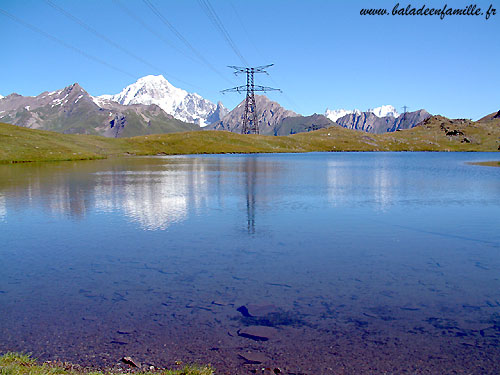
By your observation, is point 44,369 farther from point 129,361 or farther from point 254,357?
point 254,357

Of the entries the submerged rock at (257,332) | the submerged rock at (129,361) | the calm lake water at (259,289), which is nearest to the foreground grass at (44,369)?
the submerged rock at (129,361)

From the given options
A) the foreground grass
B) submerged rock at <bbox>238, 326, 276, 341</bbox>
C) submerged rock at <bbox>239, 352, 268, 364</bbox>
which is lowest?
submerged rock at <bbox>239, 352, 268, 364</bbox>

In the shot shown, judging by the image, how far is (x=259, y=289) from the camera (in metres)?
15.5

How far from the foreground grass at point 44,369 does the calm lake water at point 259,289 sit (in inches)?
20.1

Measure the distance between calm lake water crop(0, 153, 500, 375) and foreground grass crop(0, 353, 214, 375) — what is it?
0.51 metres

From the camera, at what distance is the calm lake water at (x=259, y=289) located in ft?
36.0

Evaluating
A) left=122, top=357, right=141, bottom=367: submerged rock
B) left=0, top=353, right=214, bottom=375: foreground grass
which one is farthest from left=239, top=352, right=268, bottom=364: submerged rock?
left=122, top=357, right=141, bottom=367: submerged rock

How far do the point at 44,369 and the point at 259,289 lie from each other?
7.98 metres

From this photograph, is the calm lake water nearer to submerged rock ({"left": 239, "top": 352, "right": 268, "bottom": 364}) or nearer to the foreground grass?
submerged rock ({"left": 239, "top": 352, "right": 268, "bottom": 364})

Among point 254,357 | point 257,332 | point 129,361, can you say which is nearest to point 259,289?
point 257,332

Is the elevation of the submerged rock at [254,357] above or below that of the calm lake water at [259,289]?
below

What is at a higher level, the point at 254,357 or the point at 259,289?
the point at 259,289

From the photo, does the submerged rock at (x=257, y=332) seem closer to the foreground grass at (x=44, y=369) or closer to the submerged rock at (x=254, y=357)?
the submerged rock at (x=254, y=357)

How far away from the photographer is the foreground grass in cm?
898
